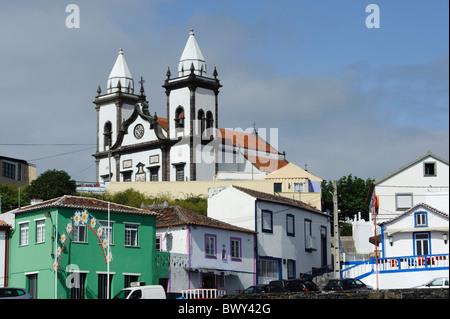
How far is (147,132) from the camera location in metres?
104

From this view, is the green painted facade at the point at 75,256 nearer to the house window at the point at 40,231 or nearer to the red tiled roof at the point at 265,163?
the house window at the point at 40,231

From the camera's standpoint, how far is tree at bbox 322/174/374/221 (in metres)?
96.3

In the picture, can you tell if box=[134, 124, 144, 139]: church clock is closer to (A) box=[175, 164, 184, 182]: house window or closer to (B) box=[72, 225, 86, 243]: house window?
(A) box=[175, 164, 184, 182]: house window

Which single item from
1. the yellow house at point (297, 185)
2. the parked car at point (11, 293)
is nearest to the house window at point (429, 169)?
the yellow house at point (297, 185)

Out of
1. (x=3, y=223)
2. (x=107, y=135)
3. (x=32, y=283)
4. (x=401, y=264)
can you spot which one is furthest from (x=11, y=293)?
(x=107, y=135)

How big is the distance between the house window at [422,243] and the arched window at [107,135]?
6169cm

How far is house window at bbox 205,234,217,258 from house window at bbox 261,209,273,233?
6.05 meters

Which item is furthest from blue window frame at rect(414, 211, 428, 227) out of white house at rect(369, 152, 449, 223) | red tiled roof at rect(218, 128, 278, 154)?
red tiled roof at rect(218, 128, 278, 154)

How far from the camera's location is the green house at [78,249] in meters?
44.4

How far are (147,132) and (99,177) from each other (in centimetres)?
892

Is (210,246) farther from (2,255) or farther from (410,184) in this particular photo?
(410,184)

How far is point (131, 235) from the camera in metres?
48.0
